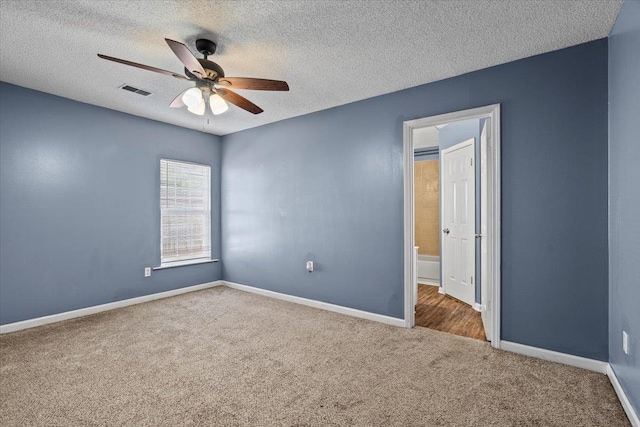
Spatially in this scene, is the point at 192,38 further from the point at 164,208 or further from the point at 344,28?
the point at 164,208

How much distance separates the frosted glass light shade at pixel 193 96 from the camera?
96.9 inches

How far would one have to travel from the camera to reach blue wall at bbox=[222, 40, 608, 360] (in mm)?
2410

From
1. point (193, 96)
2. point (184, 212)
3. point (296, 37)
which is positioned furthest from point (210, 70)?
point (184, 212)

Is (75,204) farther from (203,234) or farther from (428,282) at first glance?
(428,282)

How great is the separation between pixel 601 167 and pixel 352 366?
2.43m

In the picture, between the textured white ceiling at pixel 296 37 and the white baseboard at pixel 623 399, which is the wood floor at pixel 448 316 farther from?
the textured white ceiling at pixel 296 37

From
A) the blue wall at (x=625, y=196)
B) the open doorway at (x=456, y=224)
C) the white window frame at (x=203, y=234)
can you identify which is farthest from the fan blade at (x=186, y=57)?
the white window frame at (x=203, y=234)

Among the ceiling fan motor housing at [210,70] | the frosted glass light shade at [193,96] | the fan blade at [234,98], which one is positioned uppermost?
the ceiling fan motor housing at [210,70]

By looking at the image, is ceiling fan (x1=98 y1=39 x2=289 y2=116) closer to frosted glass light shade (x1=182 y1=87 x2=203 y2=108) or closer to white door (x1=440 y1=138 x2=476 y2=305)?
frosted glass light shade (x1=182 y1=87 x2=203 y2=108)

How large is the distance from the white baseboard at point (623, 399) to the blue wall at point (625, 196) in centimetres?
4

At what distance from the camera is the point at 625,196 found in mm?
1972

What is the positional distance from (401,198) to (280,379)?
210 cm

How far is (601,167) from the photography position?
7.73 feet

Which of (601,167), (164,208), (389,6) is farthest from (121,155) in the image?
(601,167)
